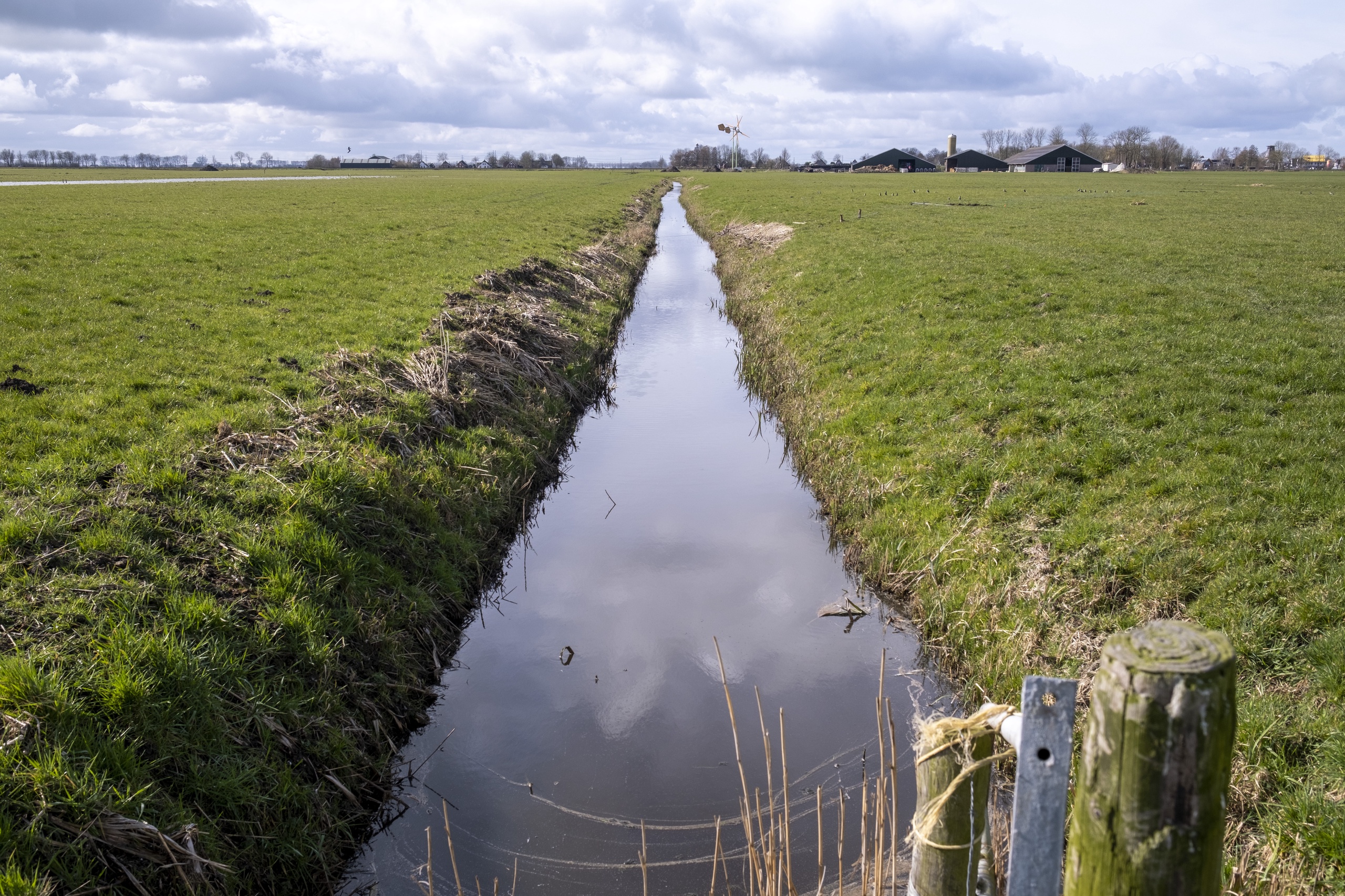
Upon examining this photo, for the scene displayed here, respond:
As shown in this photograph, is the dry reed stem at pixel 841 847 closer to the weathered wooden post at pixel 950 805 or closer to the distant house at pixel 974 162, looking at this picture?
the weathered wooden post at pixel 950 805

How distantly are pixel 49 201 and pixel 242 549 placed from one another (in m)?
37.0

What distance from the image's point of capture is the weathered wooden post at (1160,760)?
179 centimetres

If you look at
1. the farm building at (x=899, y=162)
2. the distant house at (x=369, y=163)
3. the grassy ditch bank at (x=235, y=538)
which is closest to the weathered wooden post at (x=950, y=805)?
the grassy ditch bank at (x=235, y=538)

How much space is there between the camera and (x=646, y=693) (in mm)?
7344

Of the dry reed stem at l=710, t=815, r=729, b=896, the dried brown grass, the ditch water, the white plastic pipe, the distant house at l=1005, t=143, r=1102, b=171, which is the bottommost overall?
the ditch water

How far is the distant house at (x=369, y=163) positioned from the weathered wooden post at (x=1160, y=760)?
18154 centimetres

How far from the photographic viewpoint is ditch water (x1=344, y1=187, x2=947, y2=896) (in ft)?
18.4

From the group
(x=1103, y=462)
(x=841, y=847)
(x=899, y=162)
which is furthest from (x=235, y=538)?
(x=899, y=162)

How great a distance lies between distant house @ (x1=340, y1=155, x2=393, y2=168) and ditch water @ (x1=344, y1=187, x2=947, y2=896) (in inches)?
6830

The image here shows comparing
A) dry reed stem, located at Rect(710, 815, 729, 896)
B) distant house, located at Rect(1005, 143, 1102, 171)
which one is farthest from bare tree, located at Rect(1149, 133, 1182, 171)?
dry reed stem, located at Rect(710, 815, 729, 896)

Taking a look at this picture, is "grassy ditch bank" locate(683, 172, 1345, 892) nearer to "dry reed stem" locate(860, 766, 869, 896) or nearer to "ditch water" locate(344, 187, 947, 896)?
"ditch water" locate(344, 187, 947, 896)

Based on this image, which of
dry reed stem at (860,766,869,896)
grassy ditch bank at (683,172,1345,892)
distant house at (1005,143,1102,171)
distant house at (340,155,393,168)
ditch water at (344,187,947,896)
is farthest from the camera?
distant house at (340,155,393,168)

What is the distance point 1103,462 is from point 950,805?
6.92 meters

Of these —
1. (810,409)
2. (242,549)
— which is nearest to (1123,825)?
(242,549)
